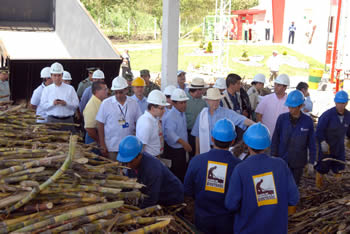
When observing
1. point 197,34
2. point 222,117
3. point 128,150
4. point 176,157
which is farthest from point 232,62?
point 128,150

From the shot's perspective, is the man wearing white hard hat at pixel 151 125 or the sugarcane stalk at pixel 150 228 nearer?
the sugarcane stalk at pixel 150 228

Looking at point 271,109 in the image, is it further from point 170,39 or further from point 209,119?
point 170,39

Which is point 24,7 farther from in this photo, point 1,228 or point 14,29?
point 1,228

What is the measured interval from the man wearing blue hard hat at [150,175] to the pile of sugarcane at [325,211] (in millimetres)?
1350

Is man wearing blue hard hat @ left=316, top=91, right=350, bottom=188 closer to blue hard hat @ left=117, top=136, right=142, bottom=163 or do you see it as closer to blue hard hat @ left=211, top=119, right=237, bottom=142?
blue hard hat @ left=211, top=119, right=237, bottom=142

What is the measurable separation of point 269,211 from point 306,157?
8.31 ft

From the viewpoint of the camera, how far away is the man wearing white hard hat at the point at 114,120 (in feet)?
18.8

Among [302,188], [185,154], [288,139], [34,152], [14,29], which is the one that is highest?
[14,29]

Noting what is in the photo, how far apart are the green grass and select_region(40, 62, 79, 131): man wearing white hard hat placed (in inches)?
713

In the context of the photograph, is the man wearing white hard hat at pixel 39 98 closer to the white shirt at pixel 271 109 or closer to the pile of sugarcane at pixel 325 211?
the white shirt at pixel 271 109

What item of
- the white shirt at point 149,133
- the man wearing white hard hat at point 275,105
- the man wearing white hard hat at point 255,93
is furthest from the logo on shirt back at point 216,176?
the man wearing white hard hat at point 255,93

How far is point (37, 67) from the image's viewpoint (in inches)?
393

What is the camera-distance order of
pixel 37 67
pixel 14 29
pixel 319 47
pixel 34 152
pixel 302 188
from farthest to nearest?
pixel 319 47
pixel 14 29
pixel 37 67
pixel 302 188
pixel 34 152

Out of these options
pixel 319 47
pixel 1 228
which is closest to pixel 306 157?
pixel 1 228
